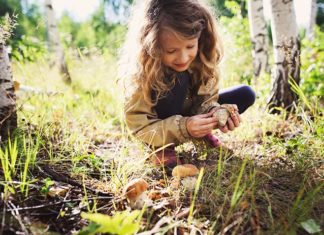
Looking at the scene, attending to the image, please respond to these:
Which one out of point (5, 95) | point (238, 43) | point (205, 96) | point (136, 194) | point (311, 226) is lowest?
point (311, 226)

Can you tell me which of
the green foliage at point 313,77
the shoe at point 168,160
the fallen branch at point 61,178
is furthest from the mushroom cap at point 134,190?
the green foliage at point 313,77

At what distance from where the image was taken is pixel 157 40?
1.80 meters

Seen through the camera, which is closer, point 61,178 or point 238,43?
point 61,178

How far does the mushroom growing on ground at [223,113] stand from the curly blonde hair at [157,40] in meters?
0.32

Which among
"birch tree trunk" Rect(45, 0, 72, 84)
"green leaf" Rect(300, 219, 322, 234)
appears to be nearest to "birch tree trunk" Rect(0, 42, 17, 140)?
"green leaf" Rect(300, 219, 322, 234)

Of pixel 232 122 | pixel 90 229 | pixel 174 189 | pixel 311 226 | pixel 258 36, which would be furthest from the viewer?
pixel 258 36

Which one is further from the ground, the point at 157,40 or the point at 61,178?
the point at 157,40

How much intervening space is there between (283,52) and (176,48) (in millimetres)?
1151

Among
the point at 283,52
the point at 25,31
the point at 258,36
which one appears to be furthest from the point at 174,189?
the point at 25,31

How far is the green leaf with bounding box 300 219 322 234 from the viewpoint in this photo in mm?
1126

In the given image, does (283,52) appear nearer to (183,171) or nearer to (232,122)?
(232,122)

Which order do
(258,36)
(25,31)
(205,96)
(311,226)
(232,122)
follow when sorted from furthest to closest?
(25,31), (258,36), (205,96), (232,122), (311,226)

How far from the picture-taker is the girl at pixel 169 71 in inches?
70.3

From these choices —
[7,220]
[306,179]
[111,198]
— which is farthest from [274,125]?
[7,220]
